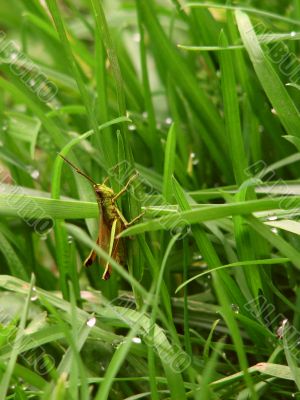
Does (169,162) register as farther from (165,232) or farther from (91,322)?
(91,322)

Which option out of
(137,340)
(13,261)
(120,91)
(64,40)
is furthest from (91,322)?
(64,40)

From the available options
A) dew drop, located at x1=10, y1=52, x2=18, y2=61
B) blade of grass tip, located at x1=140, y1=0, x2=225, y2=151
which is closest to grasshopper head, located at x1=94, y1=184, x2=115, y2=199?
blade of grass tip, located at x1=140, y1=0, x2=225, y2=151

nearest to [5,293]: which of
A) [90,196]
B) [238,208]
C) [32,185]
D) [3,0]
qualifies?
[90,196]

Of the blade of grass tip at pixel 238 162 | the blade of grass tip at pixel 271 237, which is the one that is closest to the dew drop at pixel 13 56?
the blade of grass tip at pixel 238 162

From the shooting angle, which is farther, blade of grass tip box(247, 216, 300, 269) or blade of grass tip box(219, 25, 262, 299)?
blade of grass tip box(219, 25, 262, 299)

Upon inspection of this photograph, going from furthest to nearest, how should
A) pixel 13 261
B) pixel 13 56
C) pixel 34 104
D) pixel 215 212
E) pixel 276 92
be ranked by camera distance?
pixel 13 56
pixel 34 104
pixel 13 261
pixel 276 92
pixel 215 212

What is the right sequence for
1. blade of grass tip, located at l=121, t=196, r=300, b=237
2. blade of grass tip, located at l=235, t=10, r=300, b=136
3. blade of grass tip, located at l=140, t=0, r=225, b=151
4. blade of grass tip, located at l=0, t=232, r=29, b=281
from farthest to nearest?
blade of grass tip, located at l=140, t=0, r=225, b=151, blade of grass tip, located at l=0, t=232, r=29, b=281, blade of grass tip, located at l=235, t=10, r=300, b=136, blade of grass tip, located at l=121, t=196, r=300, b=237

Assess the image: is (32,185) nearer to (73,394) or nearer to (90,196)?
(90,196)

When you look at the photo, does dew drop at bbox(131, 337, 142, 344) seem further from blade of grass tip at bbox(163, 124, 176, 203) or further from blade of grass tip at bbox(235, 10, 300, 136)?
blade of grass tip at bbox(235, 10, 300, 136)
